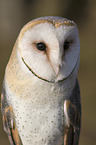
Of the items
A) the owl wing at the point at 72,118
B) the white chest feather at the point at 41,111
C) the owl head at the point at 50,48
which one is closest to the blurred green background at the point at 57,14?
the owl wing at the point at 72,118

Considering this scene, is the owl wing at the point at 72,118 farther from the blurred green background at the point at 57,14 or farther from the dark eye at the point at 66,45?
the blurred green background at the point at 57,14

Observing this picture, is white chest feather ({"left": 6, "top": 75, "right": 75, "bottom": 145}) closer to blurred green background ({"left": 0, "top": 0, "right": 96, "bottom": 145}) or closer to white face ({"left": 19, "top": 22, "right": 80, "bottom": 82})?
white face ({"left": 19, "top": 22, "right": 80, "bottom": 82})

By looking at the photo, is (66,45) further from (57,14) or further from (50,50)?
(57,14)

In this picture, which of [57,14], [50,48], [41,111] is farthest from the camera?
[57,14]

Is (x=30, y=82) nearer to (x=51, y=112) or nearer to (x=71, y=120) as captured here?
(x=51, y=112)

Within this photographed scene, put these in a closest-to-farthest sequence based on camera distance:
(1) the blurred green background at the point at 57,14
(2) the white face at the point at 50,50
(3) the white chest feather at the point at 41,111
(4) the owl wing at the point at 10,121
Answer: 1. (2) the white face at the point at 50,50
2. (3) the white chest feather at the point at 41,111
3. (4) the owl wing at the point at 10,121
4. (1) the blurred green background at the point at 57,14

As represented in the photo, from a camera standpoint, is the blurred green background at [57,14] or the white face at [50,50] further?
the blurred green background at [57,14]

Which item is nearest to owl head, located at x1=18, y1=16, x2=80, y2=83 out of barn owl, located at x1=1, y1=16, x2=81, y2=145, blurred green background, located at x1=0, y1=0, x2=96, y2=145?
barn owl, located at x1=1, y1=16, x2=81, y2=145

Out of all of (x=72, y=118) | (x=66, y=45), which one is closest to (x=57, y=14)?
(x=72, y=118)
